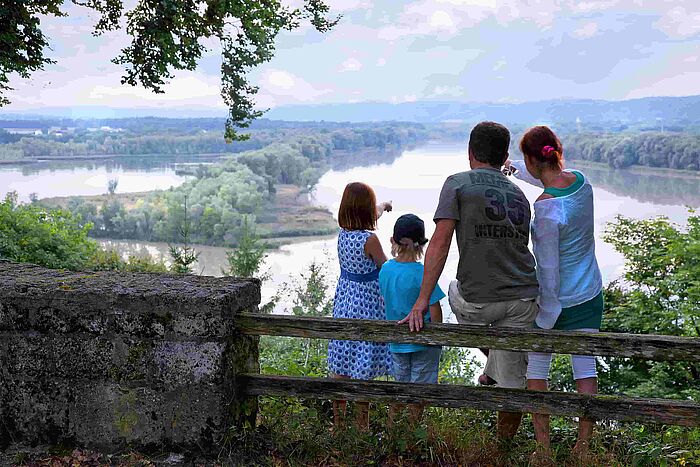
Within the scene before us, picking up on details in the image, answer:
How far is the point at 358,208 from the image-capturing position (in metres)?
4.24

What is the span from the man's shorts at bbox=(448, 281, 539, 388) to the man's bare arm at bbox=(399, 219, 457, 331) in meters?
0.28

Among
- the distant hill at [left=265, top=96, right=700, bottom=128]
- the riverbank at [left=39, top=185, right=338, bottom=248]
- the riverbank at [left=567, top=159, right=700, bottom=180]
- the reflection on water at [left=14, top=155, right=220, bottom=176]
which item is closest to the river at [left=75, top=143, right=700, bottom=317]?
the riverbank at [left=567, top=159, right=700, bottom=180]

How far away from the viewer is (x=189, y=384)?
139 inches

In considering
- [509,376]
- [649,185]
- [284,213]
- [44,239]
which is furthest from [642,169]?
[509,376]

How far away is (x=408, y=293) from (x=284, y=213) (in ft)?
124

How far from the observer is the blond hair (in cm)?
401

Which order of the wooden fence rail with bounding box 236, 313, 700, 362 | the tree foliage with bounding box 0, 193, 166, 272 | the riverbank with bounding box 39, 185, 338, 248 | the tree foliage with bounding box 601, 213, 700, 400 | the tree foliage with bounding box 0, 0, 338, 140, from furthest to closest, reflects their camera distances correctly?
the riverbank with bounding box 39, 185, 338, 248 < the tree foliage with bounding box 0, 193, 166, 272 < the tree foliage with bounding box 601, 213, 700, 400 < the tree foliage with bounding box 0, 0, 338, 140 < the wooden fence rail with bounding box 236, 313, 700, 362

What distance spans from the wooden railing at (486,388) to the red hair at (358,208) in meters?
0.90

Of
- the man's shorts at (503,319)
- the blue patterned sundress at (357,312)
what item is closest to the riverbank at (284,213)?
the blue patterned sundress at (357,312)

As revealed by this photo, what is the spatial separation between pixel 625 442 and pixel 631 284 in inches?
394

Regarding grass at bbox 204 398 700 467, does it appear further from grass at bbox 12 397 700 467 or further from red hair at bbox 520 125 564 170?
A: red hair at bbox 520 125 564 170

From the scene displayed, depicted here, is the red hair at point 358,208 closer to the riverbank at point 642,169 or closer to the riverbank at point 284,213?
the riverbank at point 642,169

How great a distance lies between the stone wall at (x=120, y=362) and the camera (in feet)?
11.5

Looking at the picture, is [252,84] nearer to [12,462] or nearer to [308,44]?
[12,462]
